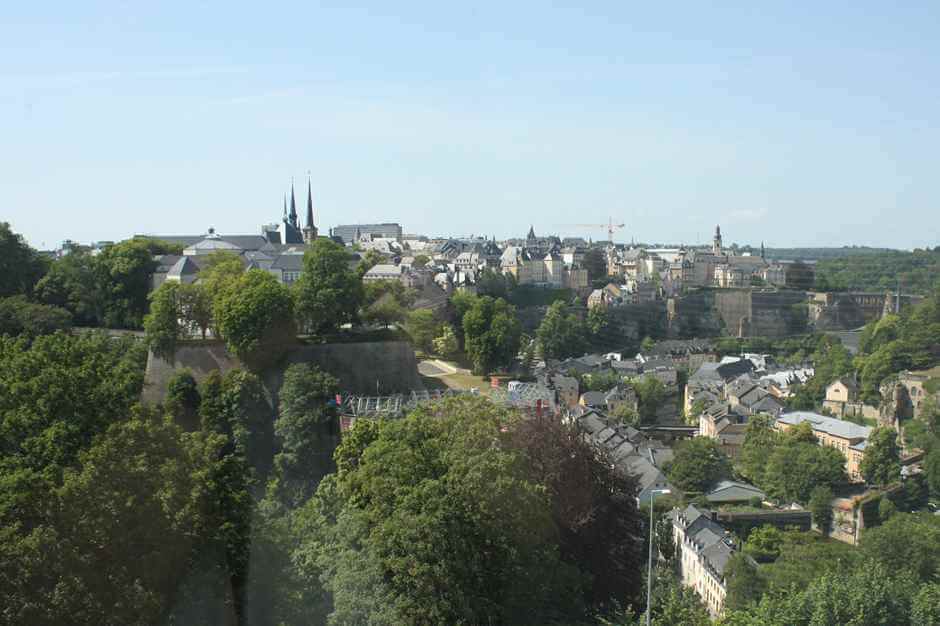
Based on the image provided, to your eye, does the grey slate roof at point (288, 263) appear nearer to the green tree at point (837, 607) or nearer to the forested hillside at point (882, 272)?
the green tree at point (837, 607)

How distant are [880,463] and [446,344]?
11.1m

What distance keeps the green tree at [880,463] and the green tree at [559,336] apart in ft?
51.0

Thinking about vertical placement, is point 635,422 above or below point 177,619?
below

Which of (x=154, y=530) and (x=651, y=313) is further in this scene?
(x=651, y=313)

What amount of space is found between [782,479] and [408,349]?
8.48 meters

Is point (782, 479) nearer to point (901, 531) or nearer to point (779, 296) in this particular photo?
point (901, 531)

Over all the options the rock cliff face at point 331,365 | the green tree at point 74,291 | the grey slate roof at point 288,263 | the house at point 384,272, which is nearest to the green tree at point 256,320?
the rock cliff face at point 331,365

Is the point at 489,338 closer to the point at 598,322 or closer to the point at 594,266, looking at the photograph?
the point at 598,322

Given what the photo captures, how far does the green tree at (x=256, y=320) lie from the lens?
1658 centimetres

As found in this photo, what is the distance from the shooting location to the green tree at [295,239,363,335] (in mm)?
18438

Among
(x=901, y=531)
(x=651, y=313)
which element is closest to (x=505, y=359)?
(x=901, y=531)

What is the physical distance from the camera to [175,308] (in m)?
17.8

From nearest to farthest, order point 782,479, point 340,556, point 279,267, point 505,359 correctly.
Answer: point 340,556, point 782,479, point 505,359, point 279,267

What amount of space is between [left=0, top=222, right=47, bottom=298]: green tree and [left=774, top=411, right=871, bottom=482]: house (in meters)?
19.5
